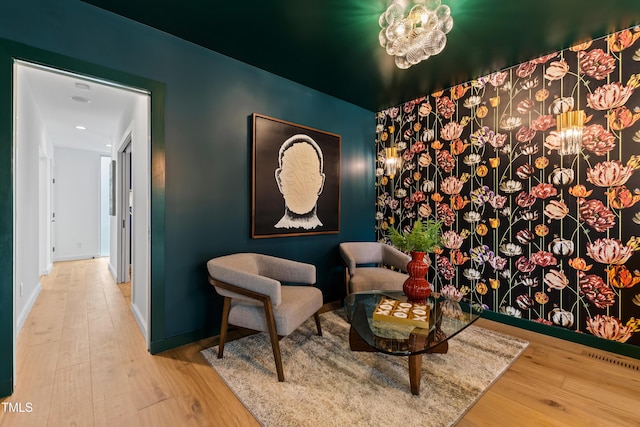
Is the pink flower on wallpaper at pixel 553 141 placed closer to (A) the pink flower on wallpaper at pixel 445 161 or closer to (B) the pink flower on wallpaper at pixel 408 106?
(A) the pink flower on wallpaper at pixel 445 161

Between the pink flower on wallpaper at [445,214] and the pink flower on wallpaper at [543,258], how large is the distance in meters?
0.82

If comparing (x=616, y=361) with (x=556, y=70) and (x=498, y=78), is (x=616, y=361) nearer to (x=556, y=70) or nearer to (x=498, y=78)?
(x=556, y=70)

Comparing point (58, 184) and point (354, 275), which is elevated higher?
point (58, 184)

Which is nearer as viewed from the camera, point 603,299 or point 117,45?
point 117,45

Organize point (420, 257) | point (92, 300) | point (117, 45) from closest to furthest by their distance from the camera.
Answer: point (117, 45) → point (420, 257) → point (92, 300)

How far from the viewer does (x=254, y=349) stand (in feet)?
7.41

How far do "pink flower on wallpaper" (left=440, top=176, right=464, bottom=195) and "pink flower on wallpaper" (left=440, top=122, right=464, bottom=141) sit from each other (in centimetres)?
46

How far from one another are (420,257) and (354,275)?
3.10ft

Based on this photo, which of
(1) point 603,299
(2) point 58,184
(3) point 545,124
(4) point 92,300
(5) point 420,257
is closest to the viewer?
(5) point 420,257

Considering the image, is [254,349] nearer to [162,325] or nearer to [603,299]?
[162,325]

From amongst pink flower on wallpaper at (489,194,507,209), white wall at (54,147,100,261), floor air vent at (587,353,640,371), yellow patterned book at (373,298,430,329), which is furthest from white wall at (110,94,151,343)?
white wall at (54,147,100,261)

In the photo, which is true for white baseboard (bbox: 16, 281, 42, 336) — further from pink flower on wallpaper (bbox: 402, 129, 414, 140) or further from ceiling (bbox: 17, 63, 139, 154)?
pink flower on wallpaper (bbox: 402, 129, 414, 140)

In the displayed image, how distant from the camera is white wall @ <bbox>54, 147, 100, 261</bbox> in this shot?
5.71m

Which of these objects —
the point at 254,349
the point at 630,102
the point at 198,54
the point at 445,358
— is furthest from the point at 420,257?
the point at 198,54
